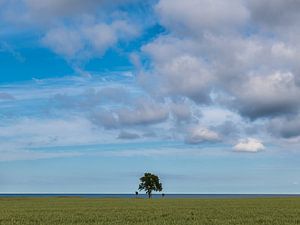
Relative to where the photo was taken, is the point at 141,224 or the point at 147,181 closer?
the point at 141,224

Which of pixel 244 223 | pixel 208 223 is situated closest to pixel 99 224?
pixel 208 223

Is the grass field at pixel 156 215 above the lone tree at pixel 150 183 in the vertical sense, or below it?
below

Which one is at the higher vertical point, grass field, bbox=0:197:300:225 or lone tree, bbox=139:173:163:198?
lone tree, bbox=139:173:163:198

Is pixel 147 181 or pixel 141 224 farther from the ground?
pixel 147 181

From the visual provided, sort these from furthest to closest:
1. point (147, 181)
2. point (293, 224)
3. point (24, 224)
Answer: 1. point (147, 181)
2. point (24, 224)
3. point (293, 224)

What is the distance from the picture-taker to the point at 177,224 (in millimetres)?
32656

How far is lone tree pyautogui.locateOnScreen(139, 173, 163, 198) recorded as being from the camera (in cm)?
15650

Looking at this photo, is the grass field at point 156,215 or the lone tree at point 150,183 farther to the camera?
the lone tree at point 150,183

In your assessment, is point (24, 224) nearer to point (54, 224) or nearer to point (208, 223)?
point (54, 224)

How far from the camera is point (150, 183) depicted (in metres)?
156

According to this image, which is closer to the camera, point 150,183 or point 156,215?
point 156,215

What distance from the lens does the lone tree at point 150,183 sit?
15650 cm

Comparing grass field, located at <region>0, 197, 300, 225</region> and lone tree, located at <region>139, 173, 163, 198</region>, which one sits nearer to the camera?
grass field, located at <region>0, 197, 300, 225</region>

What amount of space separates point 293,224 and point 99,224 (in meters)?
12.9
